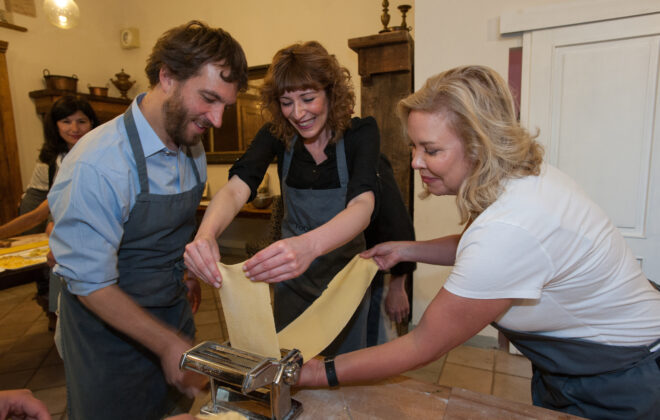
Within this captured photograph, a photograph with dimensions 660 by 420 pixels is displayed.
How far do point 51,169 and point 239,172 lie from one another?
2.06 m

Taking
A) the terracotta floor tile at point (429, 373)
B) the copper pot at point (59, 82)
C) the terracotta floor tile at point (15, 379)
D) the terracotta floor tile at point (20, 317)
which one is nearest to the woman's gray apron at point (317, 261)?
the terracotta floor tile at point (429, 373)

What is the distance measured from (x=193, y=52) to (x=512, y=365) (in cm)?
284

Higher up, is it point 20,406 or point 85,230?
point 85,230

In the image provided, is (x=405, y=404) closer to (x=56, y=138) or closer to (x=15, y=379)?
(x=56, y=138)

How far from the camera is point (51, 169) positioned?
276cm

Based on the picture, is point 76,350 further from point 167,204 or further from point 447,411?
point 447,411

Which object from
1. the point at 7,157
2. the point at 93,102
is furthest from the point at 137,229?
the point at 93,102

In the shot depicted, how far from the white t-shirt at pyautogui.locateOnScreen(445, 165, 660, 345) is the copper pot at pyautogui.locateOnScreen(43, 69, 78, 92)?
5.76 m

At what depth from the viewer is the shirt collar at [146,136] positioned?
1.23 m

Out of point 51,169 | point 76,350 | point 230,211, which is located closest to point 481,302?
point 230,211

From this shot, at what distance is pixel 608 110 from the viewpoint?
7.80 ft

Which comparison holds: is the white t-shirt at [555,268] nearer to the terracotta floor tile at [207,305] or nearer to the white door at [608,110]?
the white door at [608,110]

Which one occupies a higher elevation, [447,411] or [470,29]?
[470,29]

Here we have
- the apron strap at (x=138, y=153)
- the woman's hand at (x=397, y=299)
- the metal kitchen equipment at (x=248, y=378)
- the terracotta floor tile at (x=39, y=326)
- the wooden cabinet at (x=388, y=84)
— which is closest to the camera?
the metal kitchen equipment at (x=248, y=378)
